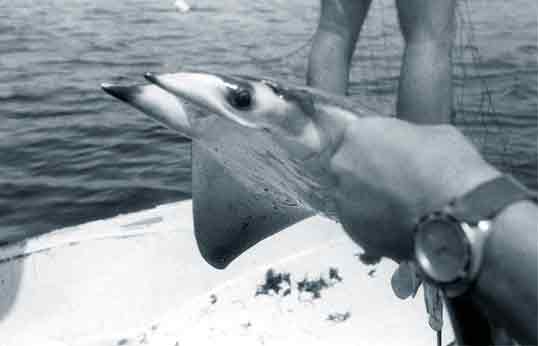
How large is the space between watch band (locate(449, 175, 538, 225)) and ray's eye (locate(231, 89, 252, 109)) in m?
0.41

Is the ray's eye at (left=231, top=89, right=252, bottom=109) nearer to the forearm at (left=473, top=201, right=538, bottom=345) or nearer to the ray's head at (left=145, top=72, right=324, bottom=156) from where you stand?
the ray's head at (left=145, top=72, right=324, bottom=156)

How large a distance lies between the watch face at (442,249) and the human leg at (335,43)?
1197 millimetres

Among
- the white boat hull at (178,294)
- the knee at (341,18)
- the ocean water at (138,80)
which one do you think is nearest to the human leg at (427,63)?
the knee at (341,18)

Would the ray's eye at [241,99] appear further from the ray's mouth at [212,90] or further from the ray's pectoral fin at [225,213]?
the ray's pectoral fin at [225,213]

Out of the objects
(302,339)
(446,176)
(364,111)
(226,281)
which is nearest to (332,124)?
(364,111)

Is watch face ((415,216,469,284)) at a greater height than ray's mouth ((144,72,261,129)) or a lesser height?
lesser

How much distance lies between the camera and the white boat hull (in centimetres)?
212

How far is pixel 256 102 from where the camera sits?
0.99m

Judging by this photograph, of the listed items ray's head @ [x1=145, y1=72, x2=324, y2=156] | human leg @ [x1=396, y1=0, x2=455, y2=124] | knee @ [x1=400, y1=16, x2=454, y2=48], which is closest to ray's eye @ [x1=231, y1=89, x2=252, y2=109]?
ray's head @ [x1=145, y1=72, x2=324, y2=156]

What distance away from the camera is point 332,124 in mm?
937

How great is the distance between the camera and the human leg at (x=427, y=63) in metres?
1.71

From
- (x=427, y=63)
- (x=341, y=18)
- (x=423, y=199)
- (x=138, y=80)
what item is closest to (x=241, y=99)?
(x=423, y=199)

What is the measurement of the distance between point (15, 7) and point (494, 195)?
32.2 feet

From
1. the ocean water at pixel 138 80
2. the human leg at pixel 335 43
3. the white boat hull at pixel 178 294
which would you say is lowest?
the ocean water at pixel 138 80
